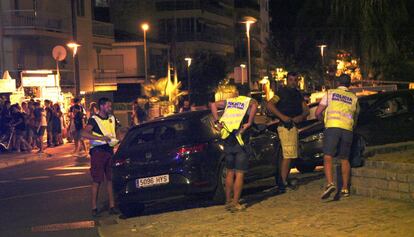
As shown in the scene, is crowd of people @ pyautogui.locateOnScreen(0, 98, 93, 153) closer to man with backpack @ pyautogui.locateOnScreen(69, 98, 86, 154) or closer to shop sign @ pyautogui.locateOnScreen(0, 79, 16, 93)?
man with backpack @ pyautogui.locateOnScreen(69, 98, 86, 154)

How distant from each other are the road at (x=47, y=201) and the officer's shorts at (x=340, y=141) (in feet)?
11.3

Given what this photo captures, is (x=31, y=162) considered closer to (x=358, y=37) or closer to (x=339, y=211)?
(x=358, y=37)

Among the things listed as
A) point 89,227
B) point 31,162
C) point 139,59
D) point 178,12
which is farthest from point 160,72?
point 89,227

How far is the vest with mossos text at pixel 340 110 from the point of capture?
9273 millimetres

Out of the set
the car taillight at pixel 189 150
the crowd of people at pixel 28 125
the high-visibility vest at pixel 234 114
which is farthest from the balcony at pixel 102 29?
the high-visibility vest at pixel 234 114

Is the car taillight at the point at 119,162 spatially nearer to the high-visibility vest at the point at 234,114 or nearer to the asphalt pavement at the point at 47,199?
the asphalt pavement at the point at 47,199

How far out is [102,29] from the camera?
4878 cm

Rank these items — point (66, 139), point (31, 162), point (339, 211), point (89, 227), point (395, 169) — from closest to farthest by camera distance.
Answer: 1. point (339, 211)
2. point (395, 169)
3. point (89, 227)
4. point (31, 162)
5. point (66, 139)

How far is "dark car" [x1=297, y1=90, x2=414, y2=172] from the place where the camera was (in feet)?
42.5

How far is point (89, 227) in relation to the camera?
9.95m

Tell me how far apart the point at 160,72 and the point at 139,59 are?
3898mm

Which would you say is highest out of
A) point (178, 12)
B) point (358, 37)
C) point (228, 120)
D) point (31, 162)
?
point (178, 12)

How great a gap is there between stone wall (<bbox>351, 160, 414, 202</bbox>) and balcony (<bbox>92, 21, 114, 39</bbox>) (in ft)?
129

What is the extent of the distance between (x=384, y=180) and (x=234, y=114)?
2226 millimetres
